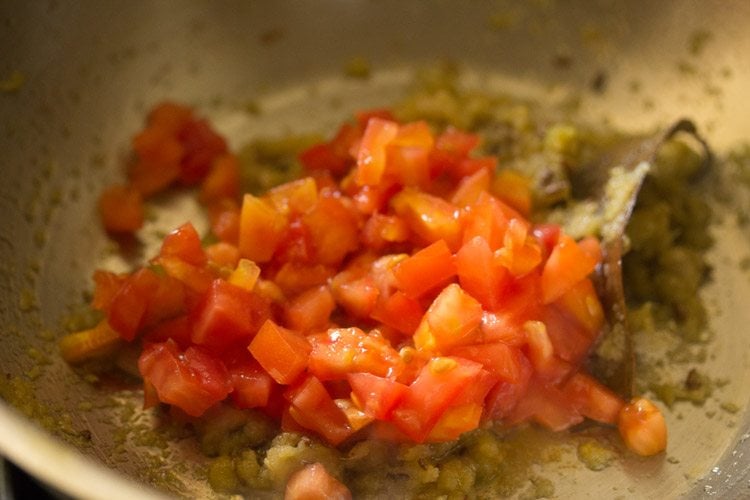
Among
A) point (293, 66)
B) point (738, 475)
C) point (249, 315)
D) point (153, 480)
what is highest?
point (293, 66)

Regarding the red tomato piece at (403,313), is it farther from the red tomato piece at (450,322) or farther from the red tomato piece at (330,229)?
the red tomato piece at (330,229)

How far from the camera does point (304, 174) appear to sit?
2271 millimetres

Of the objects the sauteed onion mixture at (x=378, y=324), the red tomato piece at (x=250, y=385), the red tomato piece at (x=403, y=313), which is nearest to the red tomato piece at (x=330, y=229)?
the sauteed onion mixture at (x=378, y=324)

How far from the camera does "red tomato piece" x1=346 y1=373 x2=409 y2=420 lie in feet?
5.54

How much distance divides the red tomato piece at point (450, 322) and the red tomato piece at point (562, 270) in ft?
0.65

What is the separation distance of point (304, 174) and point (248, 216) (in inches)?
14.4

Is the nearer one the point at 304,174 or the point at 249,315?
the point at 249,315

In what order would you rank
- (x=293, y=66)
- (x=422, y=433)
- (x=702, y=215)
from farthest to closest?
(x=293, y=66) → (x=702, y=215) → (x=422, y=433)

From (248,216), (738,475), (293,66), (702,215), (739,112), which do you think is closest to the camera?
(738,475)

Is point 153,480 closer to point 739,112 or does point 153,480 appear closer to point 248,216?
point 248,216

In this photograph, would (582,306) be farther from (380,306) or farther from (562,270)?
(380,306)

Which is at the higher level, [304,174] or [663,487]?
[304,174]

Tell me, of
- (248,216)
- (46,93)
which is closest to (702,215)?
(248,216)

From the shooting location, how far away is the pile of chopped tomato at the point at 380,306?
174 cm
